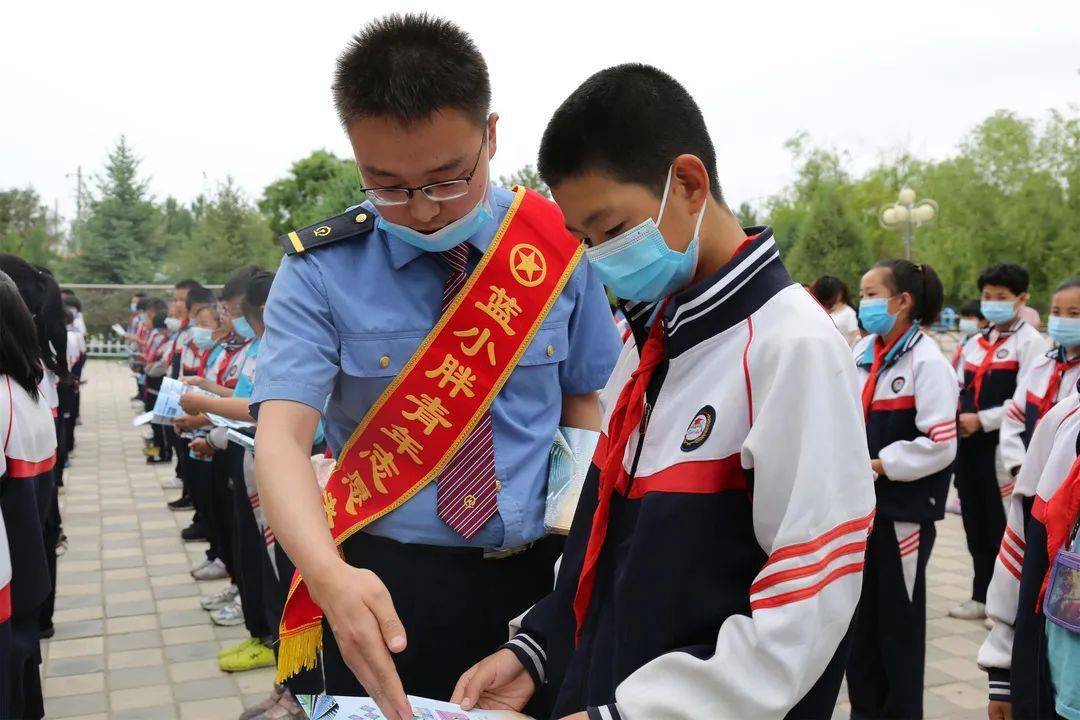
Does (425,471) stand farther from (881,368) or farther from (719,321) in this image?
(881,368)

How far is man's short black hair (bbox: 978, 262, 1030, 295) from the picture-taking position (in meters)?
6.55

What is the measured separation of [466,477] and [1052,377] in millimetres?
4000

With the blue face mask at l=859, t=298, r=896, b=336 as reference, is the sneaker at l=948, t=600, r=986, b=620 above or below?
below

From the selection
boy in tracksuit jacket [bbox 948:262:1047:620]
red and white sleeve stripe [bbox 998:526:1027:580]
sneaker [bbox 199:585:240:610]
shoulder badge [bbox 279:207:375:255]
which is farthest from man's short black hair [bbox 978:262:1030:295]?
shoulder badge [bbox 279:207:375:255]

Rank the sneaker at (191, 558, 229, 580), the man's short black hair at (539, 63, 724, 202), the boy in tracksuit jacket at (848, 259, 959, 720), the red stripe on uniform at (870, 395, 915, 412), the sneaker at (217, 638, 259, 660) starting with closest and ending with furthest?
1. the man's short black hair at (539, 63, 724, 202)
2. the boy in tracksuit jacket at (848, 259, 959, 720)
3. the red stripe on uniform at (870, 395, 915, 412)
4. the sneaker at (217, 638, 259, 660)
5. the sneaker at (191, 558, 229, 580)

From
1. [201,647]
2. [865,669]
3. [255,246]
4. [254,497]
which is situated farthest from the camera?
[255,246]

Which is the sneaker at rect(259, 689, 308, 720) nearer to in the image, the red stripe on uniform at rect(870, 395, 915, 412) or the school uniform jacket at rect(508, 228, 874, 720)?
the school uniform jacket at rect(508, 228, 874, 720)

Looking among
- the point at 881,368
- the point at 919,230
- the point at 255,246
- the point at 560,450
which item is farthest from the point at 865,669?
the point at 255,246

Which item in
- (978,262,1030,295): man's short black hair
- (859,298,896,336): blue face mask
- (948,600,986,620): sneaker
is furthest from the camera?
(978,262,1030,295): man's short black hair

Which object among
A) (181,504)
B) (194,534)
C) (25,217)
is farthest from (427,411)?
(25,217)

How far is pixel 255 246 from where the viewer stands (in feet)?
115

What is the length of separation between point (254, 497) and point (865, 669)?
2970mm

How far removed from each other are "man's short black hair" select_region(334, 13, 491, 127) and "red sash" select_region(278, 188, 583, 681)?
40 cm

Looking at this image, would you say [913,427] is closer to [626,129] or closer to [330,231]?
[330,231]
